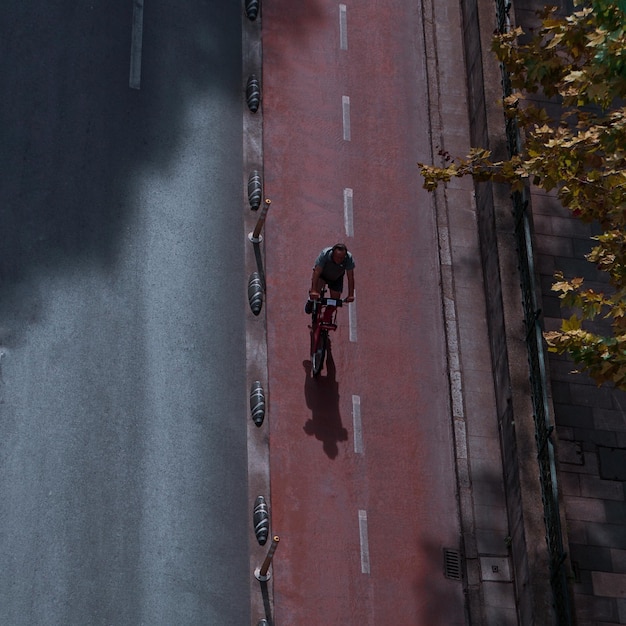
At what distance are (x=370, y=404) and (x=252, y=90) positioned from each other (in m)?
6.71

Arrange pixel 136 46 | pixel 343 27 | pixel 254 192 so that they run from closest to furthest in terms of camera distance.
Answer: pixel 254 192, pixel 136 46, pixel 343 27

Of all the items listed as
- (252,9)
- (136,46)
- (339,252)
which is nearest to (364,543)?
Answer: (339,252)

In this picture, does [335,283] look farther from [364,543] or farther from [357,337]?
[364,543]

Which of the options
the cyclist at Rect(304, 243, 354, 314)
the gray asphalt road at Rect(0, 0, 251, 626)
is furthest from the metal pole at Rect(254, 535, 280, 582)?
the cyclist at Rect(304, 243, 354, 314)

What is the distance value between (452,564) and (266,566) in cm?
322

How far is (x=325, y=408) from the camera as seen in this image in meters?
22.4

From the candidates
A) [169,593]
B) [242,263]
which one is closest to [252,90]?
[242,263]

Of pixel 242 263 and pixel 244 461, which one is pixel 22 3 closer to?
pixel 242 263

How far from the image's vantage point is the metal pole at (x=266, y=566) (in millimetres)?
19453

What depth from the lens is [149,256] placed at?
23.0 metres

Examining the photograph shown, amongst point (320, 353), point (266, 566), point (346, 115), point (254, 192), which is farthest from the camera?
point (346, 115)

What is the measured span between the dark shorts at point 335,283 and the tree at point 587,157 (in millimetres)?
2121

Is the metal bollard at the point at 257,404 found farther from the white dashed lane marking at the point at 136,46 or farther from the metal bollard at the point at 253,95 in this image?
the white dashed lane marking at the point at 136,46

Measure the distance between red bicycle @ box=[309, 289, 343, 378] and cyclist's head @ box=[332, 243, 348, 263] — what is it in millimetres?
732
